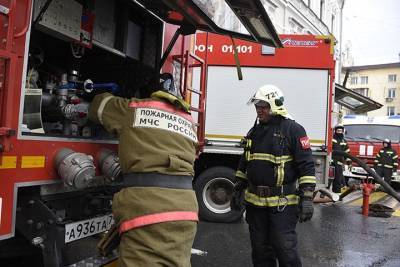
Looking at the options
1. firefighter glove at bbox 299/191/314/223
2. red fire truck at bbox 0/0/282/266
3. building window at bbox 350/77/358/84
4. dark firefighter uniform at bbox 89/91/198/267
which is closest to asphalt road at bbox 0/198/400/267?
red fire truck at bbox 0/0/282/266

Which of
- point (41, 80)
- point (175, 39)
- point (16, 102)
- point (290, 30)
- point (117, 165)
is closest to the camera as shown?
point (16, 102)

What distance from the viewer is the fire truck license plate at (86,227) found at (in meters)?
3.08

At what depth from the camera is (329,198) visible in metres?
10.2

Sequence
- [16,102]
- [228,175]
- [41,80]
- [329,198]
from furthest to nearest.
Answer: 1. [329,198]
2. [228,175]
3. [41,80]
4. [16,102]

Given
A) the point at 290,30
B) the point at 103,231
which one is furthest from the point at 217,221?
the point at 290,30

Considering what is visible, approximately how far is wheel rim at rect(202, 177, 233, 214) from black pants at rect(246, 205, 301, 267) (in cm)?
298

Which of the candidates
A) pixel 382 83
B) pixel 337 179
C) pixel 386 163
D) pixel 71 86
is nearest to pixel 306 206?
pixel 71 86

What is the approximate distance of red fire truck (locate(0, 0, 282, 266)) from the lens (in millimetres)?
2619

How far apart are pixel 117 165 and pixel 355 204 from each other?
8.17 metres

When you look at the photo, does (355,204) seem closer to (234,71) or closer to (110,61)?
(234,71)

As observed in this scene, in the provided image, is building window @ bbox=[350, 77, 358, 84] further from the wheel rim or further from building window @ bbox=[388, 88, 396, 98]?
the wheel rim

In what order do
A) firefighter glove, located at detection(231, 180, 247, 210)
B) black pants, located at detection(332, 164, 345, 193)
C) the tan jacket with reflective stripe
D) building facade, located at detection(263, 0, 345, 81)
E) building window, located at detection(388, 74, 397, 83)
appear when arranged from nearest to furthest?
1. the tan jacket with reflective stripe
2. firefighter glove, located at detection(231, 180, 247, 210)
3. black pants, located at detection(332, 164, 345, 193)
4. building facade, located at detection(263, 0, 345, 81)
5. building window, located at detection(388, 74, 397, 83)

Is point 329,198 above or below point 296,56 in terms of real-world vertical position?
below

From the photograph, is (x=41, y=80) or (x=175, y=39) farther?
(x=175, y=39)
